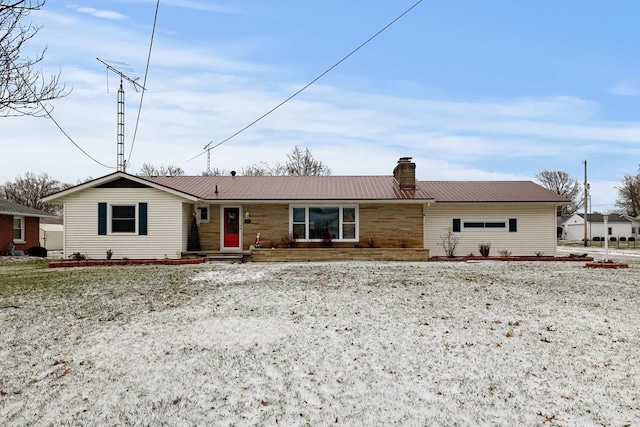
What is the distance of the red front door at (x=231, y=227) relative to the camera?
60.9 ft

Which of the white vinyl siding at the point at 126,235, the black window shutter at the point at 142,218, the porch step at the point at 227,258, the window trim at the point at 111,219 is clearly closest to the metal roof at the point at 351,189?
the white vinyl siding at the point at 126,235

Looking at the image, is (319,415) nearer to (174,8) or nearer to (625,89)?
(174,8)

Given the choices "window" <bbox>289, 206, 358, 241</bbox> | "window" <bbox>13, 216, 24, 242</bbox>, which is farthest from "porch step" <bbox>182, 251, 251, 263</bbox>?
"window" <bbox>13, 216, 24, 242</bbox>

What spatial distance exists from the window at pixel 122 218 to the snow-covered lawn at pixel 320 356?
24.3ft

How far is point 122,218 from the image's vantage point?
17.5m

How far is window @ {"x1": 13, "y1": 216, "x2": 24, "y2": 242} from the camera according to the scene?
24.4m

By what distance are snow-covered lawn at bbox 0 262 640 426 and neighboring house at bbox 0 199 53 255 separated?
16.1m

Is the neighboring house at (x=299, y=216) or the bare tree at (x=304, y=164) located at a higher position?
the bare tree at (x=304, y=164)

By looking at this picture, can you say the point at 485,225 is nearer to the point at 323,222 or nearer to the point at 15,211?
the point at 323,222

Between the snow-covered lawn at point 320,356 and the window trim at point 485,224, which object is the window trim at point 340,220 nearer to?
the window trim at point 485,224

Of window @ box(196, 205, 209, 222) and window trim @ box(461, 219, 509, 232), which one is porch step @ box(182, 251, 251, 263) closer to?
window @ box(196, 205, 209, 222)

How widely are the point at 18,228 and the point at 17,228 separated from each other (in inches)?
2.5

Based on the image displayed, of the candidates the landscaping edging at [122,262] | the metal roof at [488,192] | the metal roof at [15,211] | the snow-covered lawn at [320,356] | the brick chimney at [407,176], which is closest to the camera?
the snow-covered lawn at [320,356]

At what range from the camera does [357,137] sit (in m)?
29.7
